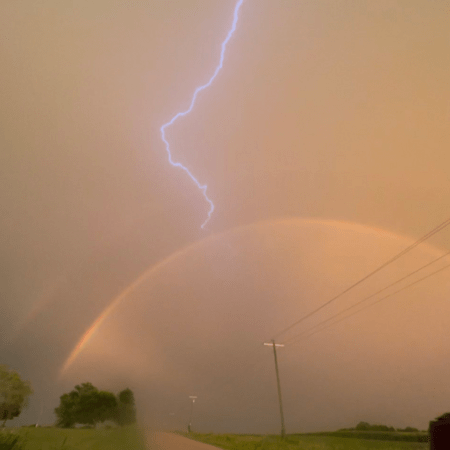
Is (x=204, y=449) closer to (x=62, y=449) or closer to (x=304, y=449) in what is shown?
(x=304, y=449)

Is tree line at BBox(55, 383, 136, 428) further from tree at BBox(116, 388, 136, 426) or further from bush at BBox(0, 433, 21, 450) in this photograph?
bush at BBox(0, 433, 21, 450)

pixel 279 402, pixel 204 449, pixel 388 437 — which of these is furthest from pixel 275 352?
pixel 204 449

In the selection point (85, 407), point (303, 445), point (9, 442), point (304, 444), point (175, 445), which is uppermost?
point (85, 407)

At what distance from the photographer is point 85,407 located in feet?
168

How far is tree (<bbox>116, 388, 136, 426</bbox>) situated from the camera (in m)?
53.2

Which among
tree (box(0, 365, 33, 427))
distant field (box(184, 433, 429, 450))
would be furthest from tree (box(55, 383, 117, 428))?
distant field (box(184, 433, 429, 450))

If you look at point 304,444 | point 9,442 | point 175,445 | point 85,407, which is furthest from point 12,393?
point 9,442

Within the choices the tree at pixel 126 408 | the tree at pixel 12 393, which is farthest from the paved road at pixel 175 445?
the tree at pixel 126 408

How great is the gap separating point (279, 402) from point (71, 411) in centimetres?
3702

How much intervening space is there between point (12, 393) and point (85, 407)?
1905cm

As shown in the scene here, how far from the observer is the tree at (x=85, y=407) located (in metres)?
50.2

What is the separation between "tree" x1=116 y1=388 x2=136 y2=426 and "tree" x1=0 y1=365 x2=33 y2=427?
19614 millimetres

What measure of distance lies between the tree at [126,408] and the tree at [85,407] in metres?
0.91

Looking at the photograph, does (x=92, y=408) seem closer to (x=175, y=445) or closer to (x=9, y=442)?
(x=175, y=445)
